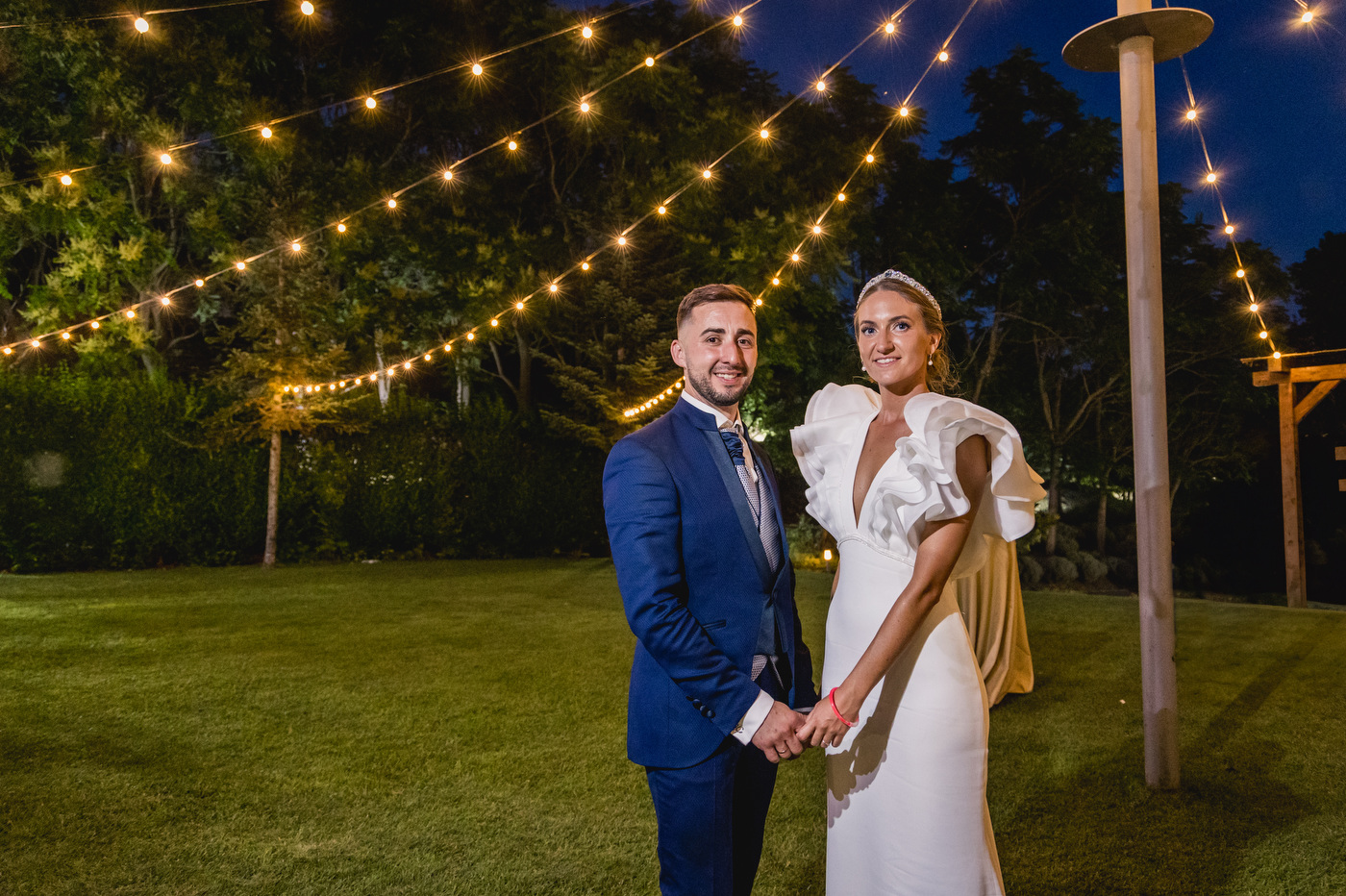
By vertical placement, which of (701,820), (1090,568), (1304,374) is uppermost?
(1304,374)

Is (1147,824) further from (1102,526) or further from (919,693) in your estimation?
(1102,526)

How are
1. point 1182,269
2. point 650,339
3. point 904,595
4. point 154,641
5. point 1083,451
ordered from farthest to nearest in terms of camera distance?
1. point 1083,451
2. point 1182,269
3. point 650,339
4. point 154,641
5. point 904,595

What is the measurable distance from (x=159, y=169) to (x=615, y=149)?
325 inches

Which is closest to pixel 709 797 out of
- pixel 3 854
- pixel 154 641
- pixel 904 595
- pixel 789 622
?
pixel 789 622

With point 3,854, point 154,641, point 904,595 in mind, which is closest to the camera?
point 904,595

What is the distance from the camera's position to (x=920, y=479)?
5.72 ft

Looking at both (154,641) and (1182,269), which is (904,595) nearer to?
(154,641)

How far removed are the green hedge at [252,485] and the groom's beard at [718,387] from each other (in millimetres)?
11366

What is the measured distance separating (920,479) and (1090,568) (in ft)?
51.6

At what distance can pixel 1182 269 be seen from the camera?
52.6ft

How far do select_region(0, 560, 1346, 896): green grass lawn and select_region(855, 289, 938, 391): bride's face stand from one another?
186 centimetres

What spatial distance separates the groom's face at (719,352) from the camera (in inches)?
74.7

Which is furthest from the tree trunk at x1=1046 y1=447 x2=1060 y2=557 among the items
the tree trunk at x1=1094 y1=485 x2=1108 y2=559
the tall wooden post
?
the tall wooden post

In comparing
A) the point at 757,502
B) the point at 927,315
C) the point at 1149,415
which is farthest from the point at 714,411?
the point at 1149,415
